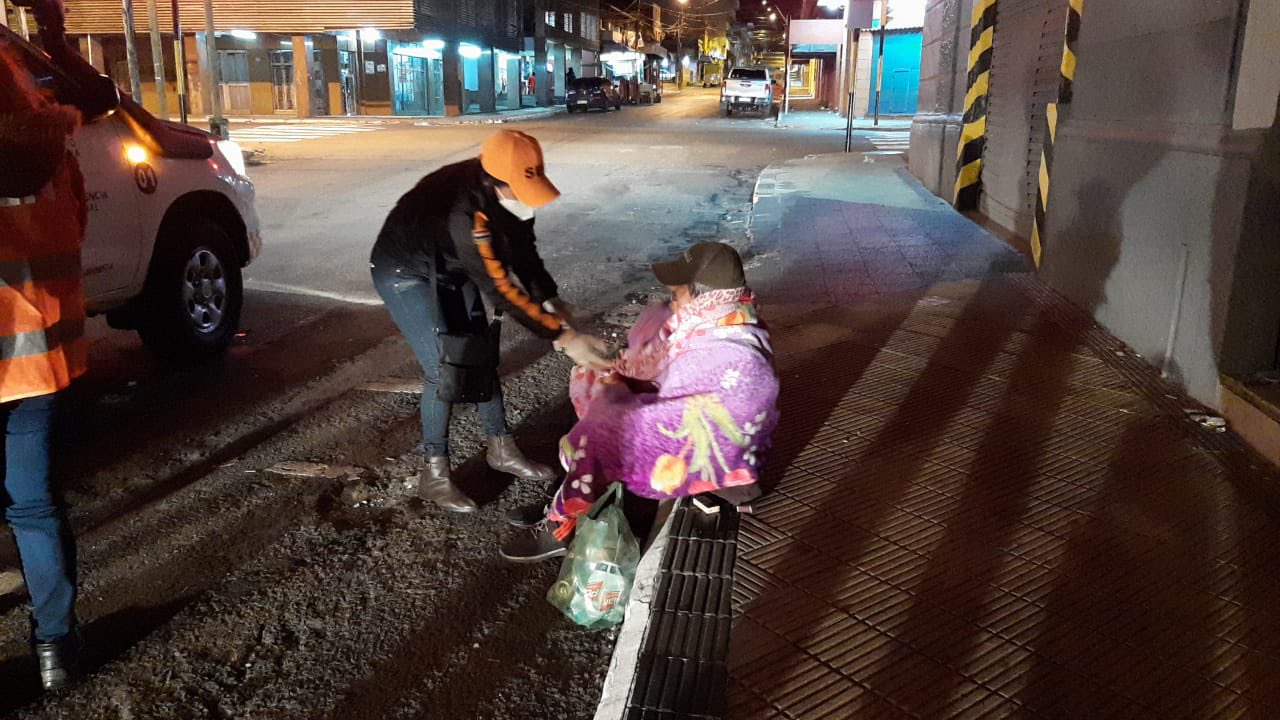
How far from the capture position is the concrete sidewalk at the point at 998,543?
2496mm

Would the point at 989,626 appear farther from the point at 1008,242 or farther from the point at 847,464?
the point at 1008,242

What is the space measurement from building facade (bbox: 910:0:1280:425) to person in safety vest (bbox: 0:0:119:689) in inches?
174

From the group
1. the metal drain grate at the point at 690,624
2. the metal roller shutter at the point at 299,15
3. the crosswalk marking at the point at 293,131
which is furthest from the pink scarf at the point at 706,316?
the metal roller shutter at the point at 299,15

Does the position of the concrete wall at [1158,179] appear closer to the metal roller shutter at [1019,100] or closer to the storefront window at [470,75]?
the metal roller shutter at [1019,100]

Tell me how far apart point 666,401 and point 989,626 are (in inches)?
48.2

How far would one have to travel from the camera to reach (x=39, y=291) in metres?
2.47

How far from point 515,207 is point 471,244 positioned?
23cm

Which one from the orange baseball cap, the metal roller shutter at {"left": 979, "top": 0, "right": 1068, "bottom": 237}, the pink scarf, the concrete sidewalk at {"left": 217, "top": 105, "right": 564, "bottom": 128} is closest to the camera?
the pink scarf

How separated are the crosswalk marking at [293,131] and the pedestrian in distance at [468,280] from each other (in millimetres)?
21254

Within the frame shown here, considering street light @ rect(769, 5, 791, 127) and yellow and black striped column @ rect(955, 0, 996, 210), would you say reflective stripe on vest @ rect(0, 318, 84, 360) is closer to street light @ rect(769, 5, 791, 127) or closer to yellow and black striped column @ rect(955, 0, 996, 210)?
yellow and black striped column @ rect(955, 0, 996, 210)

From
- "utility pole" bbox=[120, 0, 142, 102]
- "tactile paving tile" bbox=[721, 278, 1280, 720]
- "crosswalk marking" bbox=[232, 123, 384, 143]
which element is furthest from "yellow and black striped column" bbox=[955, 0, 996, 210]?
"crosswalk marking" bbox=[232, 123, 384, 143]

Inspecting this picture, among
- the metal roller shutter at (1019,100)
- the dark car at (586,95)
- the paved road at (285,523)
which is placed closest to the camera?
the paved road at (285,523)

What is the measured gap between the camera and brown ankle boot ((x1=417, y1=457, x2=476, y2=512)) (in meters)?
3.79

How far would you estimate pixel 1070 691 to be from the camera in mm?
2453
